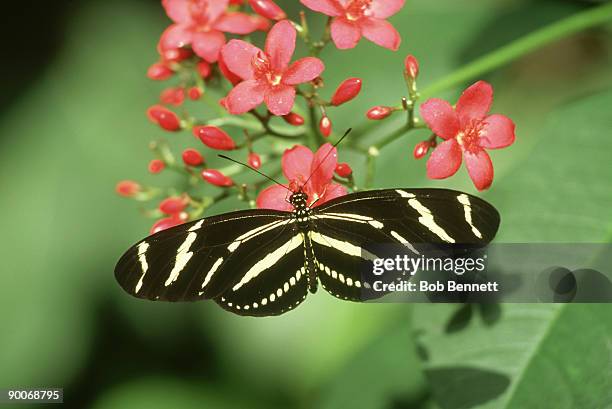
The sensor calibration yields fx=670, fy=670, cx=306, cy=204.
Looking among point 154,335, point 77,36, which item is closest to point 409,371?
point 154,335

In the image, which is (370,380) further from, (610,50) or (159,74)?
(610,50)

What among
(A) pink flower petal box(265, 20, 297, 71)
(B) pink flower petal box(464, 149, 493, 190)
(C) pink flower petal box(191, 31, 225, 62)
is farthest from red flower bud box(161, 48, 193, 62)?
(B) pink flower petal box(464, 149, 493, 190)

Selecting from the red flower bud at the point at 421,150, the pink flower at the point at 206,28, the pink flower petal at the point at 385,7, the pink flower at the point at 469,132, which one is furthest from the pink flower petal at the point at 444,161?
the pink flower at the point at 206,28

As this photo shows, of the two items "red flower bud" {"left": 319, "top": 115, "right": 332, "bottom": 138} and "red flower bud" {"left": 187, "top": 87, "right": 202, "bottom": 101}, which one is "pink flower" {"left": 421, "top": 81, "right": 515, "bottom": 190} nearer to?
"red flower bud" {"left": 319, "top": 115, "right": 332, "bottom": 138}

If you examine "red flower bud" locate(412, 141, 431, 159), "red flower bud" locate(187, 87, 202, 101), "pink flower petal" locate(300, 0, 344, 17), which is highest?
"pink flower petal" locate(300, 0, 344, 17)

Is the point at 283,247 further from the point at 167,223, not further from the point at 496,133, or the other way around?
the point at 496,133

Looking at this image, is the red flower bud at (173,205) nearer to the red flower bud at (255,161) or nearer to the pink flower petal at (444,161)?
the red flower bud at (255,161)
